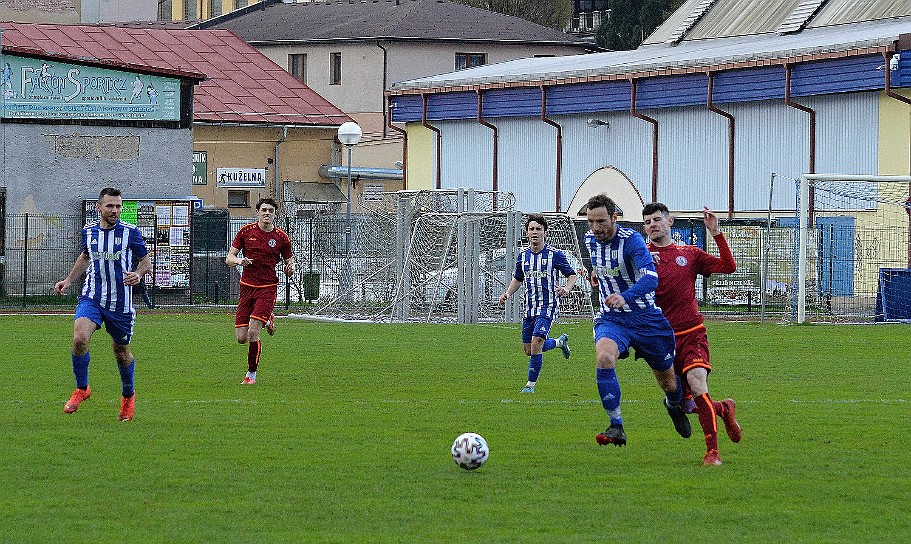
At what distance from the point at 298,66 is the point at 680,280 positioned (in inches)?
2459

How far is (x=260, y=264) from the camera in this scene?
18.5 metres

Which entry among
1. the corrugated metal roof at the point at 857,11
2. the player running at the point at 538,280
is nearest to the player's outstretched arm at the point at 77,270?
the player running at the point at 538,280

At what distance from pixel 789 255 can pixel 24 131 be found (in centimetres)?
1758

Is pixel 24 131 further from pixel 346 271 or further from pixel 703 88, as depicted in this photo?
pixel 703 88

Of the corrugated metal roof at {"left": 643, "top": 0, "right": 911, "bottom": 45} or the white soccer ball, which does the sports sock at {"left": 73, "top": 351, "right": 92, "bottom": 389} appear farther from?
the corrugated metal roof at {"left": 643, "top": 0, "right": 911, "bottom": 45}

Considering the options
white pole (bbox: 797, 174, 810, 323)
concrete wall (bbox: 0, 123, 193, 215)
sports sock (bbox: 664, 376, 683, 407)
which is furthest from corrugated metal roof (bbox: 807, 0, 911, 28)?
sports sock (bbox: 664, 376, 683, 407)

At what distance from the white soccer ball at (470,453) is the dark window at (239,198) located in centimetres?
4254

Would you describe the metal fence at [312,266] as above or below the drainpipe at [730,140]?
below

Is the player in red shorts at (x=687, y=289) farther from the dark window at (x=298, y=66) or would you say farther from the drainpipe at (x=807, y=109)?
the dark window at (x=298, y=66)

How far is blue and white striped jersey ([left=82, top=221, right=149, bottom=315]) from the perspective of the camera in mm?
13906

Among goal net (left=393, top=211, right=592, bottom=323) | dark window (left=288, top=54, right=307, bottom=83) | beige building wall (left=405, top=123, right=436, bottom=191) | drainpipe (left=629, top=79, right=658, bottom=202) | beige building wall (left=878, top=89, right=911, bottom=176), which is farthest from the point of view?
dark window (left=288, top=54, right=307, bottom=83)

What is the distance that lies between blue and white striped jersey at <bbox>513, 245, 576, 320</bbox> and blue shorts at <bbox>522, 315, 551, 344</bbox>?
0.16ft

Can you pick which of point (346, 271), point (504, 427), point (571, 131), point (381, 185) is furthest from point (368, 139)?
point (504, 427)

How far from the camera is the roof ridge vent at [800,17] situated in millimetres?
43969
